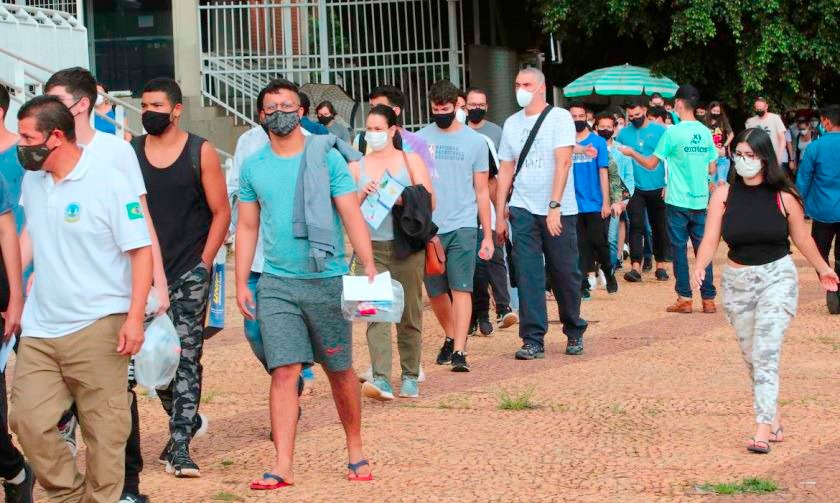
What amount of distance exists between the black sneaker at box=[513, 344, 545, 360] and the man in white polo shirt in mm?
5013

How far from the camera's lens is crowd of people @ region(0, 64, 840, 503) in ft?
18.1

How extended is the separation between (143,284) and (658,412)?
3.63 m

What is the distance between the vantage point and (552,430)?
7.77 meters

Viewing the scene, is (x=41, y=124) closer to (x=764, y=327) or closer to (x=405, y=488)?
(x=405, y=488)

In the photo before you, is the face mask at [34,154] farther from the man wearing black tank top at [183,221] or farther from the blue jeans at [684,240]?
the blue jeans at [684,240]

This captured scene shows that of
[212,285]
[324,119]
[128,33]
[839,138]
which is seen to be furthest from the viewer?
[128,33]

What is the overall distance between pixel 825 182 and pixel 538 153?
3927mm

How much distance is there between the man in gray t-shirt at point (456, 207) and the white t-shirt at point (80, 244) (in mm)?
4227

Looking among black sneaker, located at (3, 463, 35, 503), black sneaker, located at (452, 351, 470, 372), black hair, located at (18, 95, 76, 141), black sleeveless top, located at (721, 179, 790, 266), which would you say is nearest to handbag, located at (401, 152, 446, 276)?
black sneaker, located at (452, 351, 470, 372)

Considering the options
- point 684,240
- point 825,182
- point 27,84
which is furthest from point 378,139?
point 27,84

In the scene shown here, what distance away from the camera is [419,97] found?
74.8 ft

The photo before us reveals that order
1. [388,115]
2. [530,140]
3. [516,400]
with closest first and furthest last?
[516,400] < [388,115] < [530,140]

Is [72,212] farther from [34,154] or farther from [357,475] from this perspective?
[357,475]

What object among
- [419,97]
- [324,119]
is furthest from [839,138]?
[419,97]
